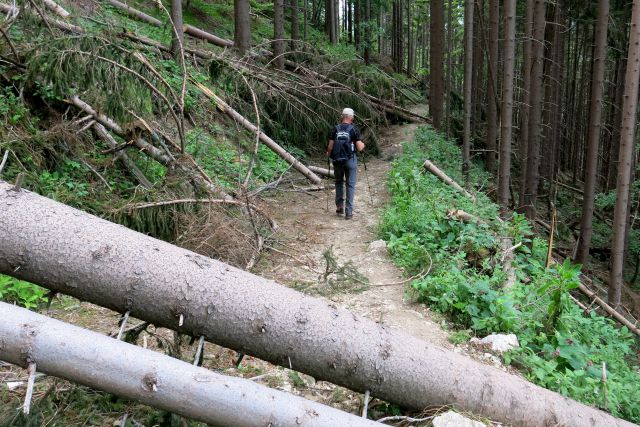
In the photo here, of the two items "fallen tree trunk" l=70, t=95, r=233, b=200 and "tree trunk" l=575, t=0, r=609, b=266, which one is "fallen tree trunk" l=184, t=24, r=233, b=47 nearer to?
"fallen tree trunk" l=70, t=95, r=233, b=200

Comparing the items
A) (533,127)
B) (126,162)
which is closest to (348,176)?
(126,162)

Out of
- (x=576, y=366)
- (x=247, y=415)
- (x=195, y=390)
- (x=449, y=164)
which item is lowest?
(x=449, y=164)

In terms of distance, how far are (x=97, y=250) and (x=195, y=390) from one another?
101cm

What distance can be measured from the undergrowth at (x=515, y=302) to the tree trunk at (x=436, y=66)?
10.5 m

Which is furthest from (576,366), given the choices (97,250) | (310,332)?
(97,250)

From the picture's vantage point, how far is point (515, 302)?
18.1 ft

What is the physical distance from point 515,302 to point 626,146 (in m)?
5.47

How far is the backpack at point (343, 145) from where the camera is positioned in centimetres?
836

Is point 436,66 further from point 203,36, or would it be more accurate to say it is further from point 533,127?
point 203,36

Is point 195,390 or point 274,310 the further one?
point 274,310

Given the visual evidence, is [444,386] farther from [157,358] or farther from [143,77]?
[143,77]

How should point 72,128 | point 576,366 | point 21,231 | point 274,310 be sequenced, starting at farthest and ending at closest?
point 72,128 → point 576,366 → point 274,310 → point 21,231

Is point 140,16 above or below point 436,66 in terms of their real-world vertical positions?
above

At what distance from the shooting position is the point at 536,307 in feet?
18.5
